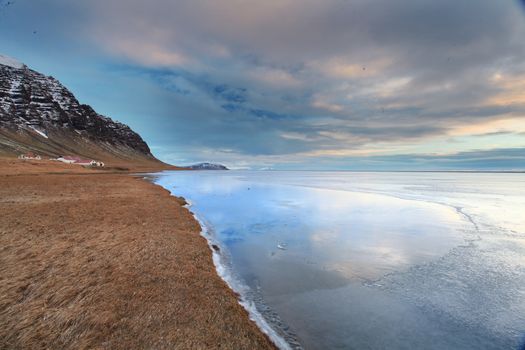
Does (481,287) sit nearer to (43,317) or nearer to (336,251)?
(336,251)

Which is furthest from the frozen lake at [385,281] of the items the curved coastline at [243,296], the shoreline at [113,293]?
the shoreline at [113,293]

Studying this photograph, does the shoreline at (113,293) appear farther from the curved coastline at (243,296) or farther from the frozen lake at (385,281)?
the frozen lake at (385,281)

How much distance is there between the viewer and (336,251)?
45.7ft

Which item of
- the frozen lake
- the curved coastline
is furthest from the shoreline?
the frozen lake

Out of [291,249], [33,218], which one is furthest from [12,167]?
[291,249]

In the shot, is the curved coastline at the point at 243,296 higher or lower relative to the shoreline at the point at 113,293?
lower

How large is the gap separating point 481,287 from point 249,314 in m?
8.70

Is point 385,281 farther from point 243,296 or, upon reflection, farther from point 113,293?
point 113,293

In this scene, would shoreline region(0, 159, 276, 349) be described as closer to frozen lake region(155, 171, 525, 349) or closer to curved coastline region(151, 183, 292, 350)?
curved coastline region(151, 183, 292, 350)

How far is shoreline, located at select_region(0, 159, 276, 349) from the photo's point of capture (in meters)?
5.79

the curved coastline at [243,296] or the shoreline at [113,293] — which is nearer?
the shoreline at [113,293]

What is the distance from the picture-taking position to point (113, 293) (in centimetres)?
747

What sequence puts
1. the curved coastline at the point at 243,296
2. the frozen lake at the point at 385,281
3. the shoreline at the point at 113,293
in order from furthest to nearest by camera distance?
the frozen lake at the point at 385,281 < the curved coastline at the point at 243,296 < the shoreline at the point at 113,293

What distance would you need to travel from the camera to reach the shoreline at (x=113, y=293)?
5789 millimetres
